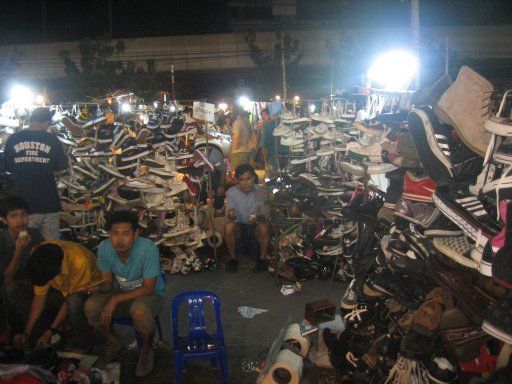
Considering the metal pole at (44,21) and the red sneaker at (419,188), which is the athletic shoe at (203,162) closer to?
the red sneaker at (419,188)

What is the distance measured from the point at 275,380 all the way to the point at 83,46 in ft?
64.8

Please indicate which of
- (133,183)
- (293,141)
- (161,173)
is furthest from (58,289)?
(293,141)

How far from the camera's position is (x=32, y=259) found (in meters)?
3.39

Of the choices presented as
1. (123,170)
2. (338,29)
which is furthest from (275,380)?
(338,29)

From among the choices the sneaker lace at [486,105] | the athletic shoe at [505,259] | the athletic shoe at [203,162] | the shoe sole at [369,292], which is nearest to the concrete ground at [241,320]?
the shoe sole at [369,292]

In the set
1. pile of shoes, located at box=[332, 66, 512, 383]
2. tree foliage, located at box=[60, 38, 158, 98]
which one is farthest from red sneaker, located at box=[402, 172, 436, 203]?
tree foliage, located at box=[60, 38, 158, 98]

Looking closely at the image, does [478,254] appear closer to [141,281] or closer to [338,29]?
[141,281]

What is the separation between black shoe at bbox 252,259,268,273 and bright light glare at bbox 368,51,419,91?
105 inches

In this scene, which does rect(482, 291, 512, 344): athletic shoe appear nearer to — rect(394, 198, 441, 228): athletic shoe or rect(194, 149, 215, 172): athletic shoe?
rect(394, 198, 441, 228): athletic shoe

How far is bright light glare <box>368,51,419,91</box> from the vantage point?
14.0ft

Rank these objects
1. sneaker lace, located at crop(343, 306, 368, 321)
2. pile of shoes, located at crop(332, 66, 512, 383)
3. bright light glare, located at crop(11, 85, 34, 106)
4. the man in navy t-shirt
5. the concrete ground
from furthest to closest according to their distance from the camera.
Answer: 1. bright light glare, located at crop(11, 85, 34, 106)
2. the man in navy t-shirt
3. the concrete ground
4. sneaker lace, located at crop(343, 306, 368, 321)
5. pile of shoes, located at crop(332, 66, 512, 383)

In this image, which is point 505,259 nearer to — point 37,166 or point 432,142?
point 432,142

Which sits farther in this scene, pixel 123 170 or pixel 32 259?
pixel 123 170

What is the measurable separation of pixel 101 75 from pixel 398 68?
58.6ft
